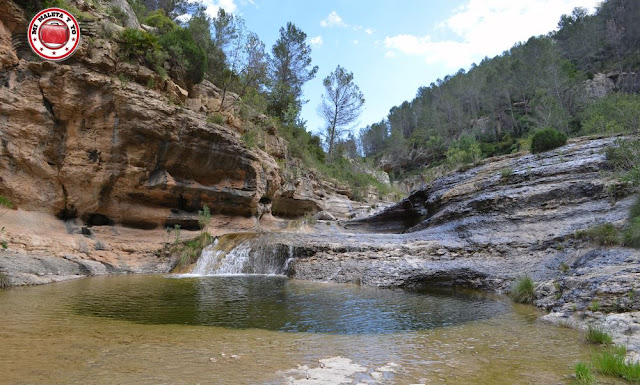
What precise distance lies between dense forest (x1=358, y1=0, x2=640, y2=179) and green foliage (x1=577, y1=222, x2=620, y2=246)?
1870cm

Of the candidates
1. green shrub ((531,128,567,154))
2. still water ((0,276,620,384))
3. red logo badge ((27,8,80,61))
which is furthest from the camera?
green shrub ((531,128,567,154))

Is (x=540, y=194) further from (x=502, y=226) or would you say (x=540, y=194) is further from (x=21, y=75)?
(x=21, y=75)

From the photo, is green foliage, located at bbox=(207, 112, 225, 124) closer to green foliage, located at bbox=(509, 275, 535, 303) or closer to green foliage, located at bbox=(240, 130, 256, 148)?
green foliage, located at bbox=(240, 130, 256, 148)

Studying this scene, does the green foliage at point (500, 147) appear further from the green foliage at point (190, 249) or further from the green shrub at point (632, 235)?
the green foliage at point (190, 249)

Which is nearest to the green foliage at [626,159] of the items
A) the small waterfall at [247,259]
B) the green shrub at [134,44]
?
the small waterfall at [247,259]

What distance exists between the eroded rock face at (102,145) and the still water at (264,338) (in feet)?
24.4

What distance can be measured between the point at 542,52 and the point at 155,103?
188 ft

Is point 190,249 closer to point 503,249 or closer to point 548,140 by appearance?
point 503,249

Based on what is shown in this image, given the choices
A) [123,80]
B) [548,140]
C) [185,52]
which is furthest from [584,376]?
[185,52]

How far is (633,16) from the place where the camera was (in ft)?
159

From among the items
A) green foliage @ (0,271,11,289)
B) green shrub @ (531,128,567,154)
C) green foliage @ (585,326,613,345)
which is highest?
green shrub @ (531,128,567,154)

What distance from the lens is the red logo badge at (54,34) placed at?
14.4 meters

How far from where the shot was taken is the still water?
12.5 ft

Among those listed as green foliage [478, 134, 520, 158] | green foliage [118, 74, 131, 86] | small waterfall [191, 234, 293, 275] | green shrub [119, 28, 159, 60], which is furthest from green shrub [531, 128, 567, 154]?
green foliage [478, 134, 520, 158]
